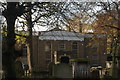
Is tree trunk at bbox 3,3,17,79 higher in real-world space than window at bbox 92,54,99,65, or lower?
higher

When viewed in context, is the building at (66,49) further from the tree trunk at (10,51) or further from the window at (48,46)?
the tree trunk at (10,51)

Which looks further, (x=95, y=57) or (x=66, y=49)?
(x=95, y=57)

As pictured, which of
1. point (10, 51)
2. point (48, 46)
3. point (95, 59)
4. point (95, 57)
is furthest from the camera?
point (95, 57)

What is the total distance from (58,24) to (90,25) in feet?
22.7

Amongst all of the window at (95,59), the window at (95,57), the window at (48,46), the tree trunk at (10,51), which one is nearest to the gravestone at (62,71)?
the tree trunk at (10,51)

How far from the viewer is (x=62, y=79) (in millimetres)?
13273

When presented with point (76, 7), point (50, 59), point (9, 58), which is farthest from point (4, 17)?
point (50, 59)

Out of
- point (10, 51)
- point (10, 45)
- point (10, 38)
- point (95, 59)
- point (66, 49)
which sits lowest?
point (95, 59)

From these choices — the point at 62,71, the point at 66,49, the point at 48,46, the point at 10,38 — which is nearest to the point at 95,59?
the point at 66,49

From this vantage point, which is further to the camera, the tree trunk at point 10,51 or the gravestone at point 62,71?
the gravestone at point 62,71

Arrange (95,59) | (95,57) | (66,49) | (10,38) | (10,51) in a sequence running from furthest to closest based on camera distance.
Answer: (95,57)
(95,59)
(66,49)
(10,38)
(10,51)

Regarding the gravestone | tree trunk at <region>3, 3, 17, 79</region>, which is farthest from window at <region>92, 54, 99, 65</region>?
A: tree trunk at <region>3, 3, 17, 79</region>

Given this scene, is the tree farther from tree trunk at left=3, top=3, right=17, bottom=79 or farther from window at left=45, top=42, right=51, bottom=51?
window at left=45, top=42, right=51, bottom=51

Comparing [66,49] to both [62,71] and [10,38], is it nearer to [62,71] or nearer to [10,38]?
[62,71]
